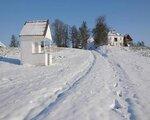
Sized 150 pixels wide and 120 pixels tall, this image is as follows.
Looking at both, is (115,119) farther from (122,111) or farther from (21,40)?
(21,40)

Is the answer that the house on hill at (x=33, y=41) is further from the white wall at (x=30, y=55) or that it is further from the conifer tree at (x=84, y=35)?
the conifer tree at (x=84, y=35)

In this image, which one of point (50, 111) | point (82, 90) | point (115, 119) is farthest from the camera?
point (82, 90)

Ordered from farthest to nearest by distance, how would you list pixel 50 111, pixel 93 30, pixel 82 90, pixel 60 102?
pixel 93 30, pixel 82 90, pixel 60 102, pixel 50 111

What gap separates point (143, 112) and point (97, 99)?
6.98 ft

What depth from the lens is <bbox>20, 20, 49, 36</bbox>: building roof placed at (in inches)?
1084

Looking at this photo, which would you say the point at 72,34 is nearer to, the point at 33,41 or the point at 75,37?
the point at 75,37

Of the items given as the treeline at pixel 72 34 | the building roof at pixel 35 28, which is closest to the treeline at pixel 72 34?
the treeline at pixel 72 34

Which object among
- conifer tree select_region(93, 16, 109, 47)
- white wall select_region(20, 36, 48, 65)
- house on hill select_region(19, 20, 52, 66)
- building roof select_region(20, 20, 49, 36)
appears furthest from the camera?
conifer tree select_region(93, 16, 109, 47)

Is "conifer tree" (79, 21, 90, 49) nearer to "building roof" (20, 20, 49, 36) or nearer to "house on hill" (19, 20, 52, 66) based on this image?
"building roof" (20, 20, 49, 36)

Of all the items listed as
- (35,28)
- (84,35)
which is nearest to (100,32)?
(84,35)

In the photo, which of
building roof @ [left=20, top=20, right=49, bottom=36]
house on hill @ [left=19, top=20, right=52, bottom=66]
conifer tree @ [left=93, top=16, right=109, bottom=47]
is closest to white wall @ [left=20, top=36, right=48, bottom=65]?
house on hill @ [left=19, top=20, right=52, bottom=66]

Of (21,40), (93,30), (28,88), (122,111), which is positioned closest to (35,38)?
(21,40)

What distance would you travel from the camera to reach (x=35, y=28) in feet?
92.9

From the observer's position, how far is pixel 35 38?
90.4ft
